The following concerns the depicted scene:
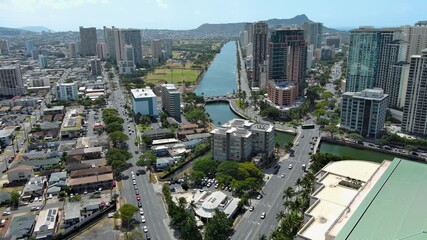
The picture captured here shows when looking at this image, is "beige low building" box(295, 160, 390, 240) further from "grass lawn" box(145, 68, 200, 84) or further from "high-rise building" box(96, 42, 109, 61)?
"high-rise building" box(96, 42, 109, 61)

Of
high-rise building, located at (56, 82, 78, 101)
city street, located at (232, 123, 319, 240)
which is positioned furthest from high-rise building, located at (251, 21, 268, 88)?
city street, located at (232, 123, 319, 240)

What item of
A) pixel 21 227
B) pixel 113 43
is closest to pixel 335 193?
pixel 21 227

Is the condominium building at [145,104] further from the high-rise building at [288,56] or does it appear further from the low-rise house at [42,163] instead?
the high-rise building at [288,56]

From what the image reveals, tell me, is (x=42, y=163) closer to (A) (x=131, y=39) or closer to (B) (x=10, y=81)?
(B) (x=10, y=81)

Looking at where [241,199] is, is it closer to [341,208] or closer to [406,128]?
[341,208]

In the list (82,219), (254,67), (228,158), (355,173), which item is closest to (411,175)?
(355,173)

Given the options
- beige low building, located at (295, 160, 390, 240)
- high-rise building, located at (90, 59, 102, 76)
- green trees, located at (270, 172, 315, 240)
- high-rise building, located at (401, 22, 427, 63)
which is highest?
high-rise building, located at (401, 22, 427, 63)
